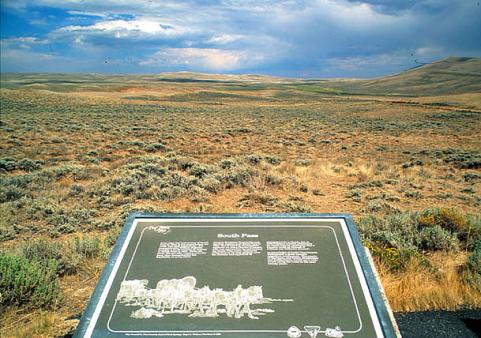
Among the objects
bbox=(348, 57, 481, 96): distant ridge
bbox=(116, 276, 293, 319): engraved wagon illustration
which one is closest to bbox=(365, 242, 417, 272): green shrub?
bbox=(116, 276, 293, 319): engraved wagon illustration

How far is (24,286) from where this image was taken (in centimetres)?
466

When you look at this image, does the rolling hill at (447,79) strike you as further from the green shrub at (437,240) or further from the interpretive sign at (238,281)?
the interpretive sign at (238,281)

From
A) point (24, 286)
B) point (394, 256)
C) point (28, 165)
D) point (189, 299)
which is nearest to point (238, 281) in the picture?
point (189, 299)

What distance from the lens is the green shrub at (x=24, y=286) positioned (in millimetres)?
4559

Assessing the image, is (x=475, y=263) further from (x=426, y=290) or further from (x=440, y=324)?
(x=440, y=324)

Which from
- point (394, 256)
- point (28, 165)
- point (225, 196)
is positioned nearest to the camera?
point (394, 256)

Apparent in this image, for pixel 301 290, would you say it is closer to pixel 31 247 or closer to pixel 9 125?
pixel 31 247

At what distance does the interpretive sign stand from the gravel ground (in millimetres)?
1205

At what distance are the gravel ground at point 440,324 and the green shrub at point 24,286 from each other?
170 inches

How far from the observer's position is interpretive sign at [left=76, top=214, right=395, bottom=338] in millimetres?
3076

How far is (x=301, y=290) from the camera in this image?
3381mm

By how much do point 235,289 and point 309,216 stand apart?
1340 mm

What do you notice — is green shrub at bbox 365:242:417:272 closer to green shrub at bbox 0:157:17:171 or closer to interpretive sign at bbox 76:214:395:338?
interpretive sign at bbox 76:214:395:338

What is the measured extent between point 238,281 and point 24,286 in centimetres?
299
